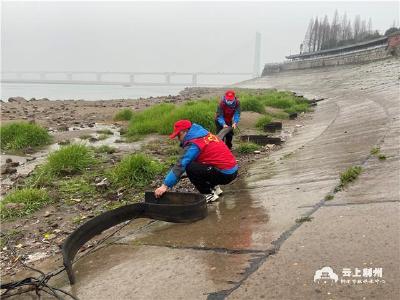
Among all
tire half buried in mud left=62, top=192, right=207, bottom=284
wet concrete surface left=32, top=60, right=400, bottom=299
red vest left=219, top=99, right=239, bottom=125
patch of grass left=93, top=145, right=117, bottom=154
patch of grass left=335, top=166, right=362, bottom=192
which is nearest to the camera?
wet concrete surface left=32, top=60, right=400, bottom=299

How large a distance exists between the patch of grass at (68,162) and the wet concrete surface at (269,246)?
3.46m

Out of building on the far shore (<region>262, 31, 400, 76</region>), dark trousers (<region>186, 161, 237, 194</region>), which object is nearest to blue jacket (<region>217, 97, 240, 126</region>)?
dark trousers (<region>186, 161, 237, 194</region>)

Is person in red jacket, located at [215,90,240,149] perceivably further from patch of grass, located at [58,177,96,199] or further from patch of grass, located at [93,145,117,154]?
patch of grass, located at [58,177,96,199]

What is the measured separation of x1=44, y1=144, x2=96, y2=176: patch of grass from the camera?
8.63m

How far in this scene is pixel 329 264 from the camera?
3656 mm

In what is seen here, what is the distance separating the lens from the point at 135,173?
7.88 m

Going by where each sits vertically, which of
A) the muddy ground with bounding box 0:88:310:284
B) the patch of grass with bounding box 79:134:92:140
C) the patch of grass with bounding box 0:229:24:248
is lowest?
the patch of grass with bounding box 0:229:24:248

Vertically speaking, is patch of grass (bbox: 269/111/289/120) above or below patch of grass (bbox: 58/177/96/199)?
above

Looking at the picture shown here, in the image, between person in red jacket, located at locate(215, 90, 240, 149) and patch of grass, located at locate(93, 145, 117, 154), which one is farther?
patch of grass, located at locate(93, 145, 117, 154)

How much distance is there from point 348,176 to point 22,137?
9208 millimetres

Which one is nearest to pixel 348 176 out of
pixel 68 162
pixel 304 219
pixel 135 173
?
pixel 304 219

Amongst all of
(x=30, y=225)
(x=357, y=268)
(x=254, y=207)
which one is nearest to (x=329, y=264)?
(x=357, y=268)

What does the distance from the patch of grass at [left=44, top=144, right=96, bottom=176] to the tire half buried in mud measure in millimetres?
3290

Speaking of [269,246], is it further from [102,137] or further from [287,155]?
[102,137]
